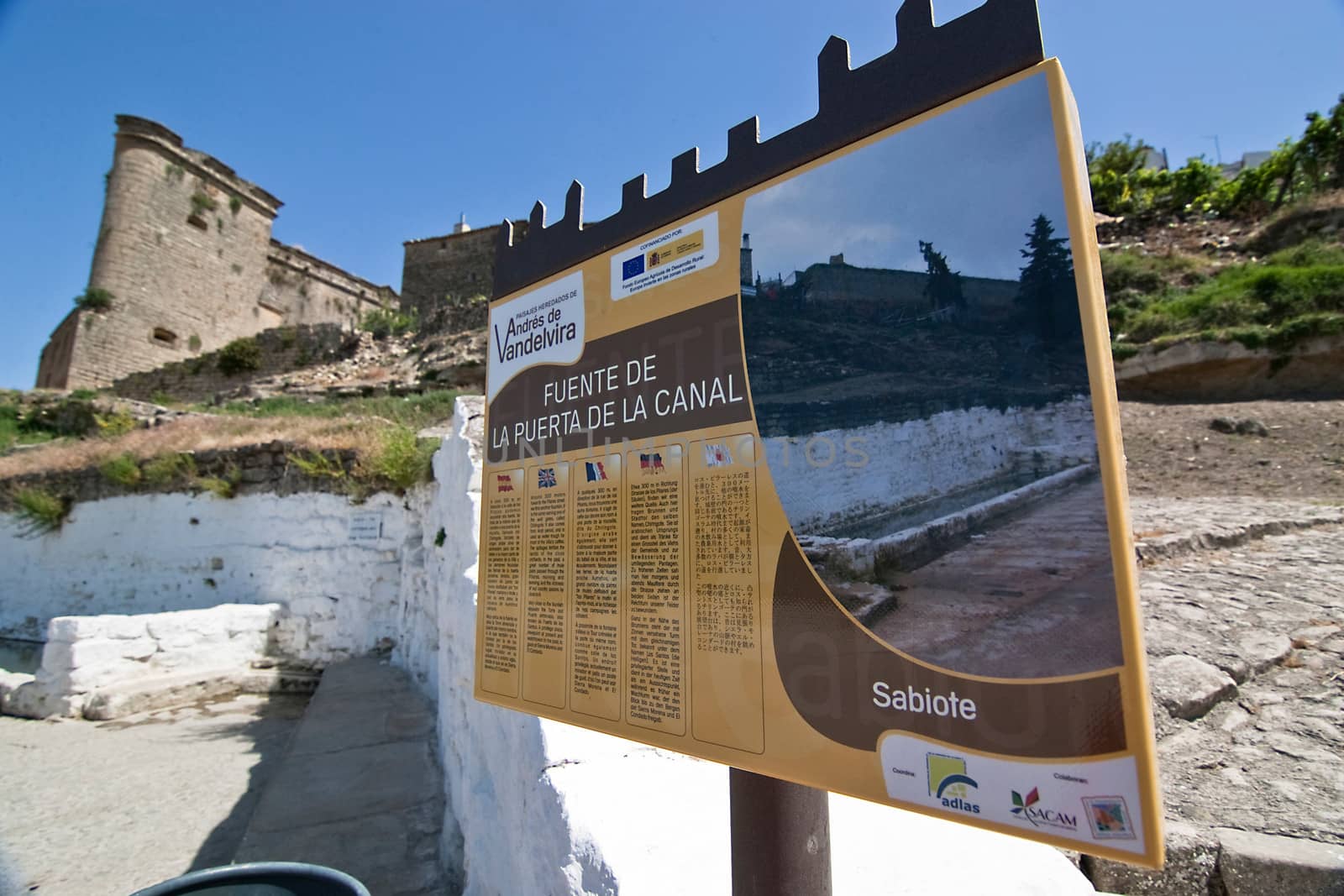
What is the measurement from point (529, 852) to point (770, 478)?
57.8 inches

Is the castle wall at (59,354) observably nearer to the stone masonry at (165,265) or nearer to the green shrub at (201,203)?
the stone masonry at (165,265)

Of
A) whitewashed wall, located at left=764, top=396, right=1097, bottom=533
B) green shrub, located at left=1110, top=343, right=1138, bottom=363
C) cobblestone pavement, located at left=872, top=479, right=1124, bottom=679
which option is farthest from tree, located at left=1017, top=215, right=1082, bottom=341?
green shrub, located at left=1110, top=343, right=1138, bottom=363

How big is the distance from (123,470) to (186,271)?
16.9 meters

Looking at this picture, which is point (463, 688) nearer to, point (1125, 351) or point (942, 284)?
point (942, 284)

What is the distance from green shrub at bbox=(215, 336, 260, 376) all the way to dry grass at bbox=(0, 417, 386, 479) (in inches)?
284

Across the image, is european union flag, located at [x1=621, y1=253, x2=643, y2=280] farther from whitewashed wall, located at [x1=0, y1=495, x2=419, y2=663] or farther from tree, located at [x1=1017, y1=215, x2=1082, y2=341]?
whitewashed wall, located at [x1=0, y1=495, x2=419, y2=663]

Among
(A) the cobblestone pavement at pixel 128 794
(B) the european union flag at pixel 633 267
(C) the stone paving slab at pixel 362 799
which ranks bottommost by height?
(A) the cobblestone pavement at pixel 128 794

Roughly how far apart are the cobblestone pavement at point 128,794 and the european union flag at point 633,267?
3.91 metres

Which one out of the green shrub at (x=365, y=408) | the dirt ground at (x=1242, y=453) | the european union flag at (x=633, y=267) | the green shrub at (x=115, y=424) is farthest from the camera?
the green shrub at (x=115, y=424)

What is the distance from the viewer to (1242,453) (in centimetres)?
844

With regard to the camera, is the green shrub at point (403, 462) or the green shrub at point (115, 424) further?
the green shrub at point (115, 424)

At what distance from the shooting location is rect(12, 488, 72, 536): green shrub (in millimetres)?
8383

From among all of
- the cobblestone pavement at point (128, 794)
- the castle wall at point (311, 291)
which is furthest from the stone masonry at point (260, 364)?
the cobblestone pavement at point (128, 794)

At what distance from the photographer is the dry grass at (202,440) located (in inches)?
298
